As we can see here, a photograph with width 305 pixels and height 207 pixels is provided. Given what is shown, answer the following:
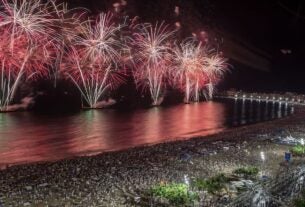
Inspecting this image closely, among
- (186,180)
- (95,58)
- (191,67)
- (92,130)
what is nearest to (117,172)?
(186,180)

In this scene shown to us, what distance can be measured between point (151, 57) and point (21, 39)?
16.1 metres

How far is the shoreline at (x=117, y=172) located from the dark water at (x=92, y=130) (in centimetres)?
446

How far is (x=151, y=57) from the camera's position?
5388cm

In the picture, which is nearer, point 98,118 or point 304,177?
point 304,177

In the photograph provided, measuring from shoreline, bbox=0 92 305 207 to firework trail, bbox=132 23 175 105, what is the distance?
2969 centimetres

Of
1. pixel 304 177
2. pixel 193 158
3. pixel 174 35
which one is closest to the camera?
pixel 304 177

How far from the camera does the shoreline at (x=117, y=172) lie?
13859 millimetres

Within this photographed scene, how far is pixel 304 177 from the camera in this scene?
1418 cm

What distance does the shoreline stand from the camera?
1386cm

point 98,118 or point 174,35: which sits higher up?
point 174,35

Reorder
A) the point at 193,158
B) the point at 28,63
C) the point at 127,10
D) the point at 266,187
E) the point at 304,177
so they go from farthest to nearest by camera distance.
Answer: the point at 127,10, the point at 28,63, the point at 193,158, the point at 304,177, the point at 266,187

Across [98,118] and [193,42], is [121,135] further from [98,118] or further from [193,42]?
[193,42]

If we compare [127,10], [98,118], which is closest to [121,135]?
[98,118]

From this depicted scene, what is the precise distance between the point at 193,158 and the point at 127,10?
50629 mm
